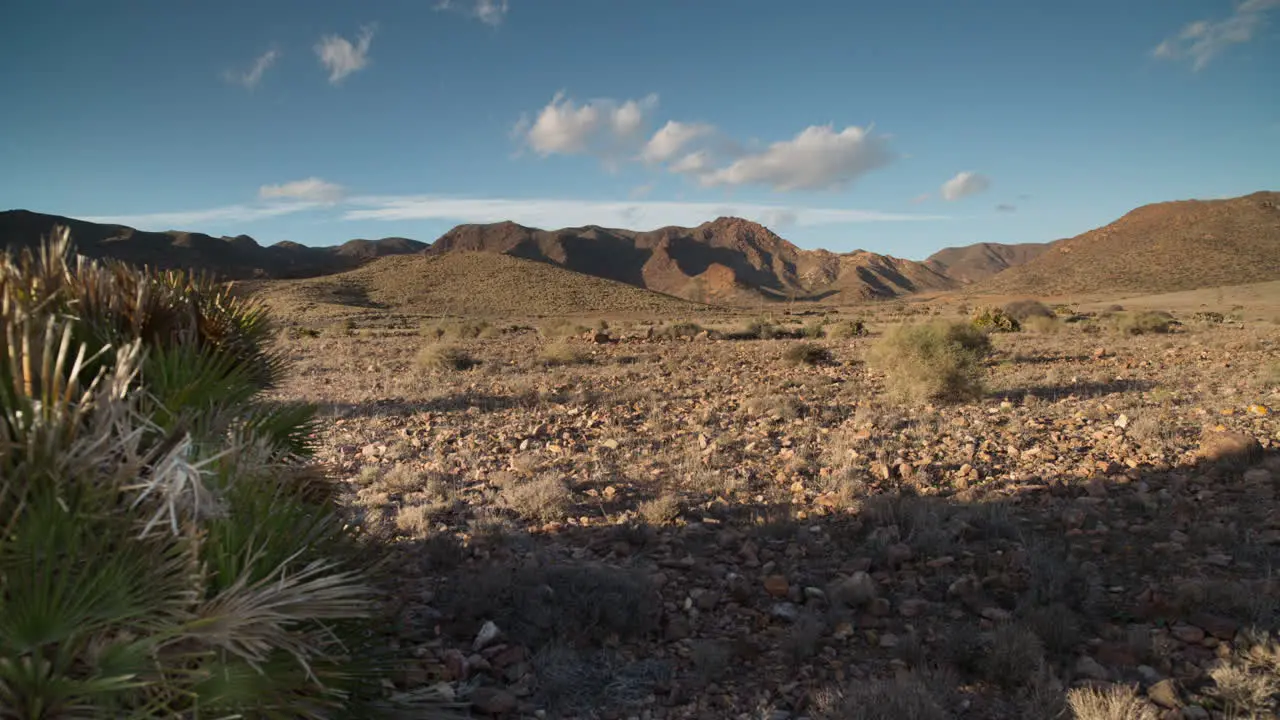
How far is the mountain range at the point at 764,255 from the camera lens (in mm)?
71625

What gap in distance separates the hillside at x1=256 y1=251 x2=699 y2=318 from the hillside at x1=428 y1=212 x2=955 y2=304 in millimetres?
72234

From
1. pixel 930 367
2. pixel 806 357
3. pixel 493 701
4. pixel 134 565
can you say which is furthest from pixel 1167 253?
pixel 134 565

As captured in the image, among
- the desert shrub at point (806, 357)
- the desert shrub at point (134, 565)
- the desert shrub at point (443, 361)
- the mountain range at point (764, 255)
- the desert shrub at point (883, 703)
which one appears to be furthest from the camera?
the mountain range at point (764, 255)

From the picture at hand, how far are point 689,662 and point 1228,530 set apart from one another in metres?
4.33

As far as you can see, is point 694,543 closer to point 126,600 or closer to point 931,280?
point 126,600

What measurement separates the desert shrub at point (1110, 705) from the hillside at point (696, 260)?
148227 mm

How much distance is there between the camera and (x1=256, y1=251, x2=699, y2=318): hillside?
64500mm

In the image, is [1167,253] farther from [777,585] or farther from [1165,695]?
[1165,695]

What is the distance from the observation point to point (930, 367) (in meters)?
11.8

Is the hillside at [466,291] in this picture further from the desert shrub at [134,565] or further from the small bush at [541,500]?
the desert shrub at [134,565]

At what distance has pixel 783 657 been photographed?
394cm

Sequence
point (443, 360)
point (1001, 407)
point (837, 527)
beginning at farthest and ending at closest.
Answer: point (443, 360), point (1001, 407), point (837, 527)

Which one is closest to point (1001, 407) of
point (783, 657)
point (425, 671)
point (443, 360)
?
point (783, 657)

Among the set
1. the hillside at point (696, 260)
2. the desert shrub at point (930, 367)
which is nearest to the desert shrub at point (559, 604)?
the desert shrub at point (930, 367)
